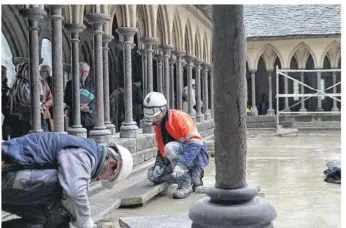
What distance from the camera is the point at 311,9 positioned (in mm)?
27188

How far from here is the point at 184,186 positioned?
6492 mm

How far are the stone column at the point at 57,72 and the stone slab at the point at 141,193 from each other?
134 centimetres

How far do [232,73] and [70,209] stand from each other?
1.20 metres

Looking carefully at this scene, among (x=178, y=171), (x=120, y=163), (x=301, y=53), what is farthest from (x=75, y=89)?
(x=301, y=53)

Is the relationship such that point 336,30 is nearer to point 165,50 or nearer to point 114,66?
point 114,66

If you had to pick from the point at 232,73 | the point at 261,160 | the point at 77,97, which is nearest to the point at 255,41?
the point at 261,160

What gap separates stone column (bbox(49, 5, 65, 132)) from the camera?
7.29 meters

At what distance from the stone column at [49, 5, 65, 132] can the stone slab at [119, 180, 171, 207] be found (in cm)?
134

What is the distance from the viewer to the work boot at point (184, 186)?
6.39 m

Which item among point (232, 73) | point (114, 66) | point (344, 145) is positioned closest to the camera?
point (344, 145)

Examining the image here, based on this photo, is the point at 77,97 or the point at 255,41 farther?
the point at 255,41

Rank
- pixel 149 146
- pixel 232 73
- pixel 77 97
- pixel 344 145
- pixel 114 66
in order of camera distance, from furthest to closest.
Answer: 1. pixel 114 66
2. pixel 149 146
3. pixel 77 97
4. pixel 232 73
5. pixel 344 145

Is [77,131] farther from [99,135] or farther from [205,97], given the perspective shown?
[205,97]

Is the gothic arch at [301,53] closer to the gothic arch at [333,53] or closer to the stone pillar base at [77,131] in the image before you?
the gothic arch at [333,53]
